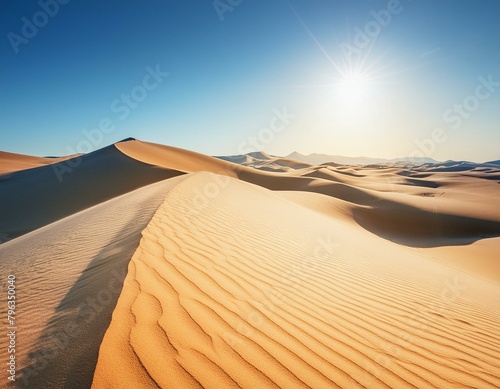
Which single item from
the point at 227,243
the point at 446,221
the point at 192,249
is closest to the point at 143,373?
the point at 192,249

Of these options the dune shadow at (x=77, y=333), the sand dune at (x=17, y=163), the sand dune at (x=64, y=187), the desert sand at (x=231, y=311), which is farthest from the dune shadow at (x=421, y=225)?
the sand dune at (x=17, y=163)

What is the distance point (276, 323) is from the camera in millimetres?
2209

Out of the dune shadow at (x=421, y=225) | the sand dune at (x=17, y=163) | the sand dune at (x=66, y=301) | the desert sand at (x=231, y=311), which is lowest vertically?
the sand dune at (x=17, y=163)

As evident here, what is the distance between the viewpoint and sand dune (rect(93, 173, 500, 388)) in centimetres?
161

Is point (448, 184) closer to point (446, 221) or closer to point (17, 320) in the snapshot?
point (446, 221)

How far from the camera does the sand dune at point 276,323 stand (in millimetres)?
1612

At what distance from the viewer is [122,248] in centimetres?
341

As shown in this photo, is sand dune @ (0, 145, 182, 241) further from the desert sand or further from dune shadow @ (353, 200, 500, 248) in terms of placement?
dune shadow @ (353, 200, 500, 248)

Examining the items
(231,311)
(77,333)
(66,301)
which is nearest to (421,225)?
(231,311)

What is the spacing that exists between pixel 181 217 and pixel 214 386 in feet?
12.2

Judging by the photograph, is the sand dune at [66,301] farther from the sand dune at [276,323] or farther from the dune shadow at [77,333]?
the sand dune at [276,323]

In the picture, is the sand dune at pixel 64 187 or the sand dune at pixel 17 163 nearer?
the sand dune at pixel 64 187

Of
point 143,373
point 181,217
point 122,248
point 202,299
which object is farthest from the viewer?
point 181,217

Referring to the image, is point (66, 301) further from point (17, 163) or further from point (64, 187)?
point (17, 163)
